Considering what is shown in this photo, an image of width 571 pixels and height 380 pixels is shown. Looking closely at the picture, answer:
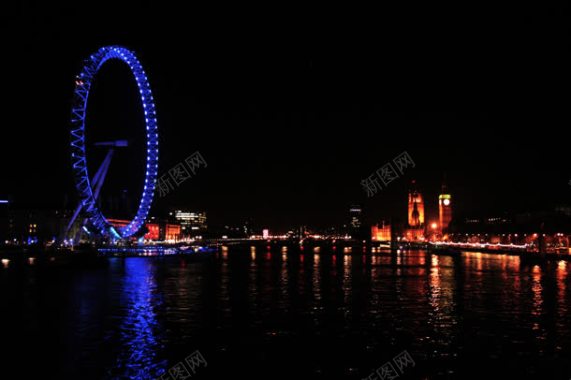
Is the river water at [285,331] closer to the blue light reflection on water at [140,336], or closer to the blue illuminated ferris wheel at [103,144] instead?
the blue light reflection on water at [140,336]

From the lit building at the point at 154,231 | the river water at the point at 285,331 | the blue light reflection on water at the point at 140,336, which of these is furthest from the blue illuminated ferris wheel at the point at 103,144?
the lit building at the point at 154,231

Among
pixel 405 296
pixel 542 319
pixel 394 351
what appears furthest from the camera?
pixel 405 296

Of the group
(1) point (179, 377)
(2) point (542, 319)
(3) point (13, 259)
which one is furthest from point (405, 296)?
(3) point (13, 259)

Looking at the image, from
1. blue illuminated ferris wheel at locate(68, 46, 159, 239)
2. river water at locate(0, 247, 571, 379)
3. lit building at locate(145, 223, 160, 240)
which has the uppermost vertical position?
blue illuminated ferris wheel at locate(68, 46, 159, 239)

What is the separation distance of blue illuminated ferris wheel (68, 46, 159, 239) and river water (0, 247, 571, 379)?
72.9 feet

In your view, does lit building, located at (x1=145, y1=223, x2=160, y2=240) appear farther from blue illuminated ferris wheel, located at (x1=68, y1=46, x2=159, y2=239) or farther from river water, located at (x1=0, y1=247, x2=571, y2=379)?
river water, located at (x1=0, y1=247, x2=571, y2=379)

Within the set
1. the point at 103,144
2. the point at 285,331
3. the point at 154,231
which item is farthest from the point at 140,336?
the point at 154,231

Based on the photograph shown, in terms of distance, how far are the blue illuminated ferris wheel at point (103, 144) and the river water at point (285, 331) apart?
22.2 m

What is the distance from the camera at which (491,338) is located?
24.5 m

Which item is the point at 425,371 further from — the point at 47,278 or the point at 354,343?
the point at 47,278

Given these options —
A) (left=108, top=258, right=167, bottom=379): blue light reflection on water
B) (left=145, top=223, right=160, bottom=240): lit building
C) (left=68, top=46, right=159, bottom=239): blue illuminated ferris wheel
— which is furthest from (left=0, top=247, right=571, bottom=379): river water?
(left=145, top=223, right=160, bottom=240): lit building

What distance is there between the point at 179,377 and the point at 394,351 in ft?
24.7

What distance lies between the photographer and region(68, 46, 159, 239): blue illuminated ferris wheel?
63.9 meters

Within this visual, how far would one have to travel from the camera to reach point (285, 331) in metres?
26.0
